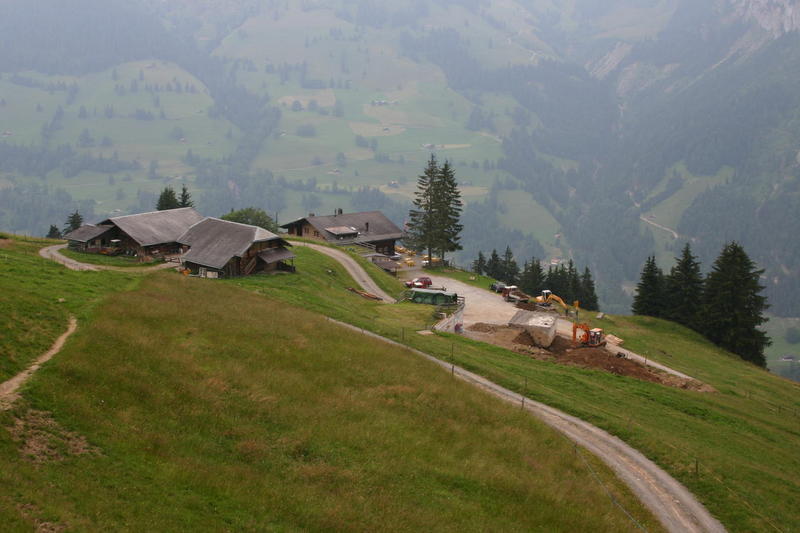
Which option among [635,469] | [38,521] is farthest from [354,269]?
[38,521]

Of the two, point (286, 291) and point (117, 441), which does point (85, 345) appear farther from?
point (286, 291)

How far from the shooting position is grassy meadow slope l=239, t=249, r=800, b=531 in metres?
32.3

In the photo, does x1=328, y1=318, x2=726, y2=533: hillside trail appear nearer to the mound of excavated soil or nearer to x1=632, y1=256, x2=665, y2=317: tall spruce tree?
the mound of excavated soil

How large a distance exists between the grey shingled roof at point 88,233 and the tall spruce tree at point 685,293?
7022 cm

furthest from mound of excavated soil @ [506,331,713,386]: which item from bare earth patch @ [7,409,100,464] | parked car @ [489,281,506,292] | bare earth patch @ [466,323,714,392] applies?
bare earth patch @ [7,409,100,464]

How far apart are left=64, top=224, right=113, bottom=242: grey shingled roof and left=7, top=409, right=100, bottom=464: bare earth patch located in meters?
53.2

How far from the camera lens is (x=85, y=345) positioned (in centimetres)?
2842

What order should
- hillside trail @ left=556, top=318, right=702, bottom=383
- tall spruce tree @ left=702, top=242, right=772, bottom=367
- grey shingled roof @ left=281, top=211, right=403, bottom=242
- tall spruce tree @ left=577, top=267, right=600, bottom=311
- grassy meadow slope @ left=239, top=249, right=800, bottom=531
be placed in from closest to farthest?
grassy meadow slope @ left=239, top=249, right=800, bottom=531 → hillside trail @ left=556, top=318, right=702, bottom=383 → tall spruce tree @ left=702, top=242, right=772, bottom=367 → grey shingled roof @ left=281, top=211, right=403, bottom=242 → tall spruce tree @ left=577, top=267, right=600, bottom=311

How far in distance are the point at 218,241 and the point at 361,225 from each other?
48626 mm

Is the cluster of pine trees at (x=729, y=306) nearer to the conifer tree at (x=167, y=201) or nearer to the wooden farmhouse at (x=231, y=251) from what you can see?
the wooden farmhouse at (x=231, y=251)

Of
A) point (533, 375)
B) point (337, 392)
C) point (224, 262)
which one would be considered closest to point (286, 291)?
point (224, 262)

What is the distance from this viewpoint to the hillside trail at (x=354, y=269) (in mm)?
76625

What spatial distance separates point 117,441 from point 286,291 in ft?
115

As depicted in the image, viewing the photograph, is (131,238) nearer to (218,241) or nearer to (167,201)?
(218,241)
